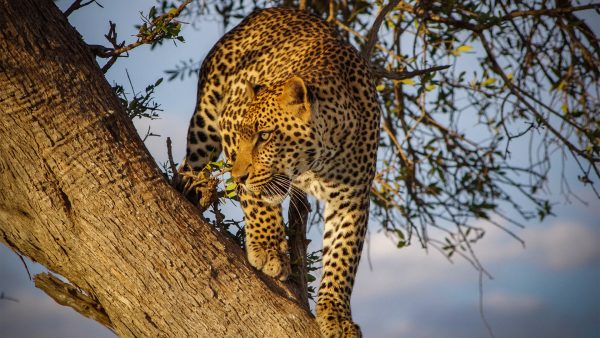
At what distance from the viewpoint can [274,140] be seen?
5.53 meters

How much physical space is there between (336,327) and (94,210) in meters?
1.80

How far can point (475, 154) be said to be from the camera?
28.2ft

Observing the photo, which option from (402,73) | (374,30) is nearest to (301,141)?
(402,73)

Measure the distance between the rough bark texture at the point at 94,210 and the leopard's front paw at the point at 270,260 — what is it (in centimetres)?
59

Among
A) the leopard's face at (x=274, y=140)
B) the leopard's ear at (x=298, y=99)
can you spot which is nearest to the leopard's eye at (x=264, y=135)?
the leopard's face at (x=274, y=140)

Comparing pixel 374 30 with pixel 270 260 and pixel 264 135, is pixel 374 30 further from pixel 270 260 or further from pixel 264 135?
pixel 270 260

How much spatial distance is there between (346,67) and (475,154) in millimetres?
3121

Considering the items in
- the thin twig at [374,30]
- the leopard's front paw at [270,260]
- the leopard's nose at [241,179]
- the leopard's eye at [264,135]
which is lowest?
the leopard's front paw at [270,260]

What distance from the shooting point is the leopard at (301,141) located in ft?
18.1

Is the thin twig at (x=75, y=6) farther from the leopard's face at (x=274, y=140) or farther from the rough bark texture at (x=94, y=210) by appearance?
the leopard's face at (x=274, y=140)

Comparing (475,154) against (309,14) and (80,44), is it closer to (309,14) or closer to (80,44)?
(309,14)

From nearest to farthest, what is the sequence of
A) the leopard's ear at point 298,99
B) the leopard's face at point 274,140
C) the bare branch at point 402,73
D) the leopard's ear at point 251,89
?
the leopard's ear at point 298,99 < the leopard's face at point 274,140 < the leopard's ear at point 251,89 < the bare branch at point 402,73


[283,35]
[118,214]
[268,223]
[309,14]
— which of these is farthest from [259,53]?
[118,214]

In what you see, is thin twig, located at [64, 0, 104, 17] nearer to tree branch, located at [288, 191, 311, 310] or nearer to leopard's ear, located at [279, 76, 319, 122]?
leopard's ear, located at [279, 76, 319, 122]
